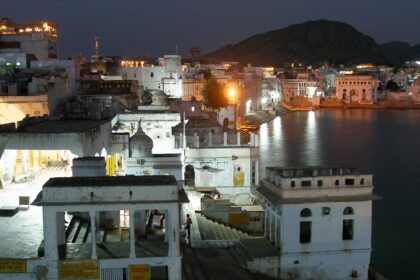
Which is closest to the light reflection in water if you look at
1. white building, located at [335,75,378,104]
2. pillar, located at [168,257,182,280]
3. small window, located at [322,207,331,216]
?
small window, located at [322,207,331,216]

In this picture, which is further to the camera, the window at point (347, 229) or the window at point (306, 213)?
the window at point (347, 229)

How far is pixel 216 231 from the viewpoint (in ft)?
49.0

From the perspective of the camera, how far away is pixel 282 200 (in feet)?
42.1

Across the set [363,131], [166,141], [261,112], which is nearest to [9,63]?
[166,141]

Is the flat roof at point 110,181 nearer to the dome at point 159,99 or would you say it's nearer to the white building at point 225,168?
the white building at point 225,168

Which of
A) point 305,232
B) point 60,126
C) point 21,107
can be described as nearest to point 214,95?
point 21,107

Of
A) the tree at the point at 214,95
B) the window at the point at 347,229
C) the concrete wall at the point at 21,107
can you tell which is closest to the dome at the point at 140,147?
the window at the point at 347,229

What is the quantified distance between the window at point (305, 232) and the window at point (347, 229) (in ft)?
2.74

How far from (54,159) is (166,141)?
16.1 ft

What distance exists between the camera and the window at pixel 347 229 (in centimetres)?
1316

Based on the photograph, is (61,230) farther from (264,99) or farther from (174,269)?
(264,99)

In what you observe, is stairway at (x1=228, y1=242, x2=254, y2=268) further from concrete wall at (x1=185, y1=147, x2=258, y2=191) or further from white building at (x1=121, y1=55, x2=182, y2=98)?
white building at (x1=121, y1=55, x2=182, y2=98)

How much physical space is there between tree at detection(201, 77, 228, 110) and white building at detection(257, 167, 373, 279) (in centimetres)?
3250

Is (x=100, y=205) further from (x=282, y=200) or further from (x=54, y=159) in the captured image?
(x=54, y=159)
